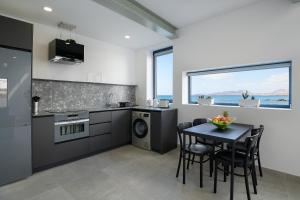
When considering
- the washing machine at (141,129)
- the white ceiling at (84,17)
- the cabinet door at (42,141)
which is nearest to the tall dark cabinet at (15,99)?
the cabinet door at (42,141)

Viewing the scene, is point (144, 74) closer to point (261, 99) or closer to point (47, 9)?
point (47, 9)

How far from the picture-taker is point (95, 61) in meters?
3.98

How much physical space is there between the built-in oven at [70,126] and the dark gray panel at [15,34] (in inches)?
46.7

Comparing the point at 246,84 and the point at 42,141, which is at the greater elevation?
the point at 246,84

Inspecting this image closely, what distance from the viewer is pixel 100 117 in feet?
11.1

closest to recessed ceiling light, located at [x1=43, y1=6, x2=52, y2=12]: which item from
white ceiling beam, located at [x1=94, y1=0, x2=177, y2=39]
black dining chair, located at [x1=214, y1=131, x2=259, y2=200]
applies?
white ceiling beam, located at [x1=94, y1=0, x2=177, y2=39]

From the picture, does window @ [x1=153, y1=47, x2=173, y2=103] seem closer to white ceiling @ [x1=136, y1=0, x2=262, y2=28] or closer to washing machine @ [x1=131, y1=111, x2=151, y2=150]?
washing machine @ [x1=131, y1=111, x2=151, y2=150]

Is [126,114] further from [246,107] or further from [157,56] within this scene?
[246,107]

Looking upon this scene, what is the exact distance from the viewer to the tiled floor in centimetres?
198

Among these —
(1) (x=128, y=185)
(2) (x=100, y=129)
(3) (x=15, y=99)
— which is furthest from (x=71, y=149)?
(1) (x=128, y=185)

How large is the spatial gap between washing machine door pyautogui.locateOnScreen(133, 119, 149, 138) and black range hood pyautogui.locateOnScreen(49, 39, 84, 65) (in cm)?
186

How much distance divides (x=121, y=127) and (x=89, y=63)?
1725 millimetres

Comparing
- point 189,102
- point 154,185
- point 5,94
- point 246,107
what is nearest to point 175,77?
point 189,102

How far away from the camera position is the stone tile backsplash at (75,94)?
3184 mm
